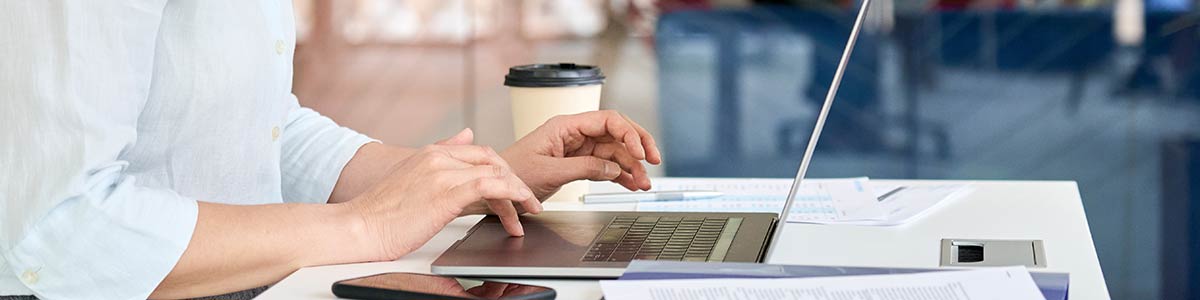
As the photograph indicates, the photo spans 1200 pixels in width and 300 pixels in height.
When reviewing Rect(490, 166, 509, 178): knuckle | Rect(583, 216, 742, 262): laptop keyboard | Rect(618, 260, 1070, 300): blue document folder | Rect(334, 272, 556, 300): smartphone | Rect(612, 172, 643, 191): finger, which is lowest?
Rect(612, 172, 643, 191): finger

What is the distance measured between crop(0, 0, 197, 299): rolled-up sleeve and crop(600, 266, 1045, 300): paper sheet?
0.34 meters

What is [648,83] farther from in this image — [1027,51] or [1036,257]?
[1036,257]

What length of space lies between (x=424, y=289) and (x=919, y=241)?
0.46 metres

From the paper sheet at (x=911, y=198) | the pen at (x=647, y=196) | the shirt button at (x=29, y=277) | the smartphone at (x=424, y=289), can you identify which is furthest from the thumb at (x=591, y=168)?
the shirt button at (x=29, y=277)

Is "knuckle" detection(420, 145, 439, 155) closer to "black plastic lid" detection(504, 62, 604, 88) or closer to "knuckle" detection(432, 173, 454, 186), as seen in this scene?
"knuckle" detection(432, 173, 454, 186)

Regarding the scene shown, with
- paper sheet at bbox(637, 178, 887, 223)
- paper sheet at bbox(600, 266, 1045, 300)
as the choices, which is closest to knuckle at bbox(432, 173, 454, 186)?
paper sheet at bbox(600, 266, 1045, 300)

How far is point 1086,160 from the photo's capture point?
2.98m

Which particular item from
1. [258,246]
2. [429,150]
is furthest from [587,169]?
[258,246]

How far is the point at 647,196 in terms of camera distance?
1419 millimetres

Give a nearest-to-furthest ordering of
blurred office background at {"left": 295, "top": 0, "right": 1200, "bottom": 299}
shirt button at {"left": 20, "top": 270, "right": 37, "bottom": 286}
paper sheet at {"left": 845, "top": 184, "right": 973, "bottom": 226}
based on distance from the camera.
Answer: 1. shirt button at {"left": 20, "top": 270, "right": 37, "bottom": 286}
2. paper sheet at {"left": 845, "top": 184, "right": 973, "bottom": 226}
3. blurred office background at {"left": 295, "top": 0, "right": 1200, "bottom": 299}

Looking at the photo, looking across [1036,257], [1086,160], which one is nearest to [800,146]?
[1086,160]

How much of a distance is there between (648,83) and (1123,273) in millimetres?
1073

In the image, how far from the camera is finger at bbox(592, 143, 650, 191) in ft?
4.34

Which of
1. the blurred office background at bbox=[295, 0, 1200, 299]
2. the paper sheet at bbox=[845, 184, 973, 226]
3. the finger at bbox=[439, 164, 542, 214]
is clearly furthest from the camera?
the blurred office background at bbox=[295, 0, 1200, 299]
